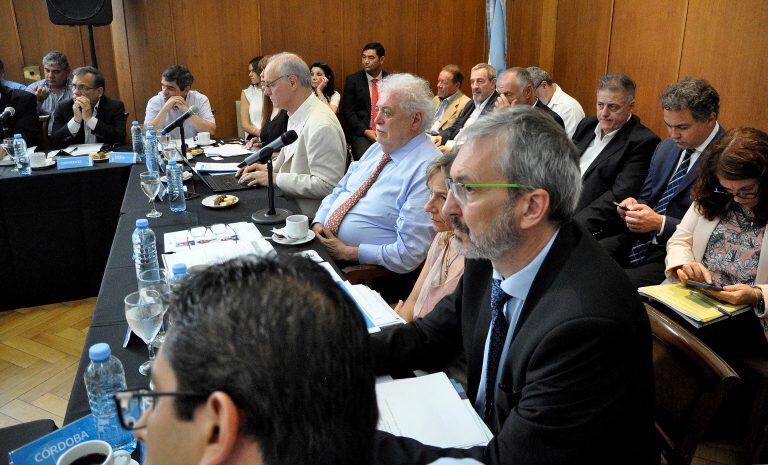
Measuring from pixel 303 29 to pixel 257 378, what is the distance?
6.62 m

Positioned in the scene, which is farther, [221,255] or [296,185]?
[296,185]

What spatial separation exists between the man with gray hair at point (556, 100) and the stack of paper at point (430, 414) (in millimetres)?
3815

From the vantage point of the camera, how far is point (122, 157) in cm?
362

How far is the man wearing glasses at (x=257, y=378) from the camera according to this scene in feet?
1.97

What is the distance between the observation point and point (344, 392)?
0.64 m

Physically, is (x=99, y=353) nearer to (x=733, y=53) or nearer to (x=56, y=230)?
(x=56, y=230)

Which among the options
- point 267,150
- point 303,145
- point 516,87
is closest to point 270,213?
point 267,150

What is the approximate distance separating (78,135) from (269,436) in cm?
430

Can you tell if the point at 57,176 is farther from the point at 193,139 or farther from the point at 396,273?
the point at 396,273

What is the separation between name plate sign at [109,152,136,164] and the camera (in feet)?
11.7

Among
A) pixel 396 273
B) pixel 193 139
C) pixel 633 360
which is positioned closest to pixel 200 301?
pixel 633 360

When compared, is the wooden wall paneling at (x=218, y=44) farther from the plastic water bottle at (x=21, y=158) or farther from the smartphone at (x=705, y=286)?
the smartphone at (x=705, y=286)

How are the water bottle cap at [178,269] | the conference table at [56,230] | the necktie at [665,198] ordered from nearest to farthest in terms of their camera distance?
the water bottle cap at [178,269] < the necktie at [665,198] < the conference table at [56,230]

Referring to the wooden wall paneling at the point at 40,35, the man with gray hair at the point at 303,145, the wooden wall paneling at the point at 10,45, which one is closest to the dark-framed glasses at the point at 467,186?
the man with gray hair at the point at 303,145
